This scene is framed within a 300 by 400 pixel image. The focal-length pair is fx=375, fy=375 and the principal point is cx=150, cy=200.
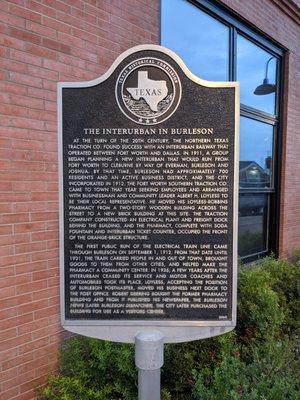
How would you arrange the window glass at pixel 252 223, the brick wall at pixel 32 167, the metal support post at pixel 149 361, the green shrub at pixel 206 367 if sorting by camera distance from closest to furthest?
the metal support post at pixel 149 361, the green shrub at pixel 206 367, the brick wall at pixel 32 167, the window glass at pixel 252 223

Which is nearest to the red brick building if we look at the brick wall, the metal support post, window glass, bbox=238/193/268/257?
the brick wall

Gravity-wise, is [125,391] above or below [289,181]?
below

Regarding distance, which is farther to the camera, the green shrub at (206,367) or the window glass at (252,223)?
the window glass at (252,223)

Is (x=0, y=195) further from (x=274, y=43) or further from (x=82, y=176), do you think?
(x=274, y=43)

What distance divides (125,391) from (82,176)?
174 cm

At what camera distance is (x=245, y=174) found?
5.96 meters

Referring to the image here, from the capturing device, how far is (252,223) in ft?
20.5

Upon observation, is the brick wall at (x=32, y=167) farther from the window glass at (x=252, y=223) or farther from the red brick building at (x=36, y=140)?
the window glass at (x=252, y=223)

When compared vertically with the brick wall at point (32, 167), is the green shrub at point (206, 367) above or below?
below

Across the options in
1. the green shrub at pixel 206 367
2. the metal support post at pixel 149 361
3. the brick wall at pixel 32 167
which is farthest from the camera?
the brick wall at pixel 32 167

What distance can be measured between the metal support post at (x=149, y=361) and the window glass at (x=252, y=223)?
4.15m

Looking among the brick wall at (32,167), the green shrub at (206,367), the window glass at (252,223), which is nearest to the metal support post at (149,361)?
the green shrub at (206,367)

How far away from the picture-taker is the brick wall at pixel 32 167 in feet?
9.31

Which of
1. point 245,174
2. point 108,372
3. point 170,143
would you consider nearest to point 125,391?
point 108,372
